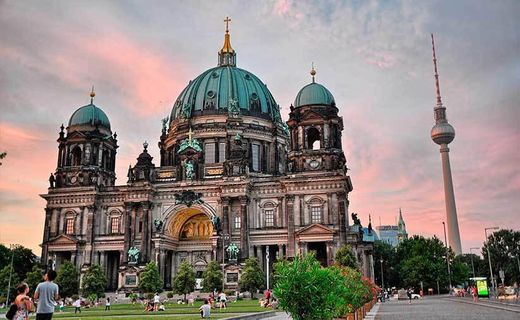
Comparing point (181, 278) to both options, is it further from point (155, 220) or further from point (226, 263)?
point (155, 220)

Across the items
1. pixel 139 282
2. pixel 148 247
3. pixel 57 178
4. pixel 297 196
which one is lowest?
pixel 139 282

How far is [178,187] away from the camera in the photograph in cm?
7650

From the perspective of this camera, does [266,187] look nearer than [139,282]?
No

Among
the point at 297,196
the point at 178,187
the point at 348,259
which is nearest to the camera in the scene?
the point at 348,259

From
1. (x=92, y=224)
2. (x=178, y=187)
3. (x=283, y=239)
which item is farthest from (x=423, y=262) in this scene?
(x=92, y=224)

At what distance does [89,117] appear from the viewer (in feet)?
277

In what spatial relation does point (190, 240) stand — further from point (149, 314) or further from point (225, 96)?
point (149, 314)

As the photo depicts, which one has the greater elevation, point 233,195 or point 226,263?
point 233,195

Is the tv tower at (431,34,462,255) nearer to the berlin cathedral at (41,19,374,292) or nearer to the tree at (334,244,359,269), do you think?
the berlin cathedral at (41,19,374,292)

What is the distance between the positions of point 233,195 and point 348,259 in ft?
Result: 61.9

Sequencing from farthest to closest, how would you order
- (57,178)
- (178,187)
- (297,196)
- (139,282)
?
(57,178)
(178,187)
(297,196)
(139,282)

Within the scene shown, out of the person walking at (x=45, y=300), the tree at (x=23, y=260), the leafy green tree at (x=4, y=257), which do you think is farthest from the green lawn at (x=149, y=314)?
the tree at (x=23, y=260)

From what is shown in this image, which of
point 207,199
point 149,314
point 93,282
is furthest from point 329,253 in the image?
point 149,314

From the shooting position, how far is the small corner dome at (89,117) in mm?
84000
